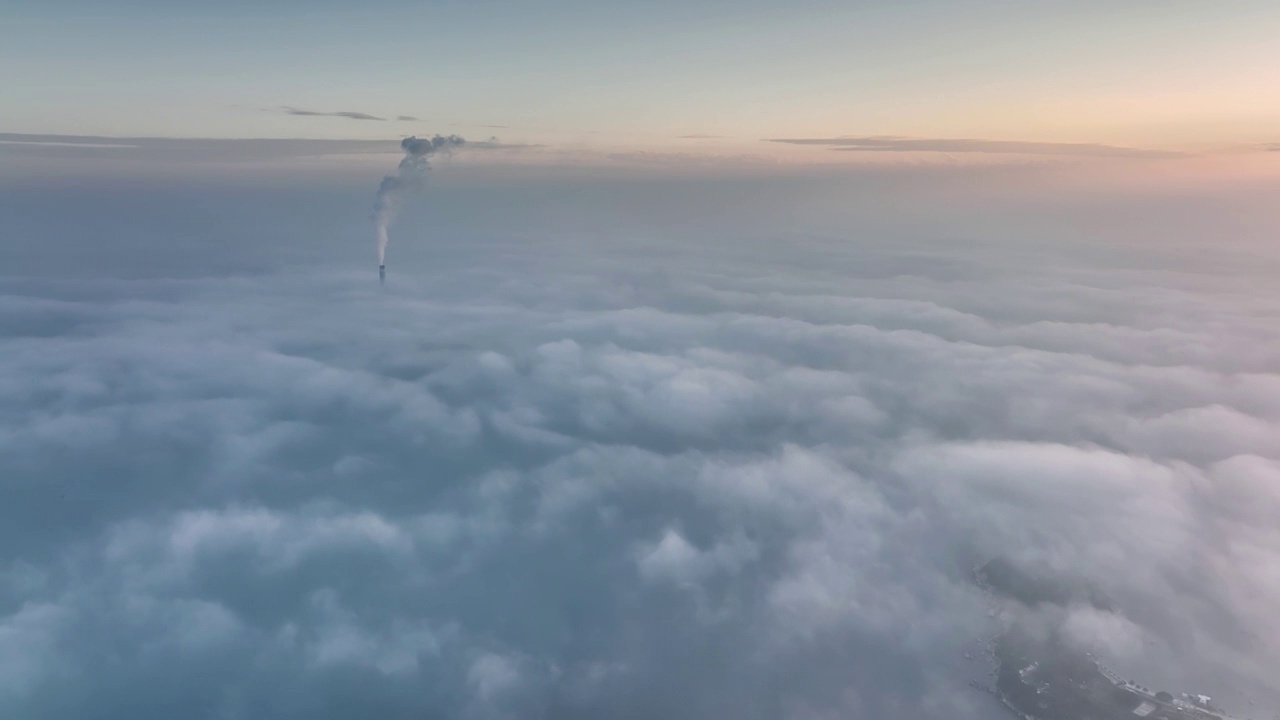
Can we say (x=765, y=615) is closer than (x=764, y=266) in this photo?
Yes

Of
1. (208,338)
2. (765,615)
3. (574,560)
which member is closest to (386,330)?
(208,338)

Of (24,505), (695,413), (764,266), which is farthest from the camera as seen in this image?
(764,266)

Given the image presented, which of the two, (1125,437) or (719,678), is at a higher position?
(1125,437)

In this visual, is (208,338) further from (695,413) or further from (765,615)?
(765,615)

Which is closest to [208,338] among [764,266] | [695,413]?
[695,413]

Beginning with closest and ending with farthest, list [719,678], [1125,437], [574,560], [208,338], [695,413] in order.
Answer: [719,678], [574,560], [1125,437], [695,413], [208,338]

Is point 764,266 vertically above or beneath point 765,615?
above

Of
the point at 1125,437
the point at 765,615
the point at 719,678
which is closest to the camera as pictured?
the point at 719,678

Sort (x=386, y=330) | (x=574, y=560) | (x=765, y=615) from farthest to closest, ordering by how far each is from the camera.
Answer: (x=386, y=330)
(x=574, y=560)
(x=765, y=615)

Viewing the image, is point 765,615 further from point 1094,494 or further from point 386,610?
point 1094,494
